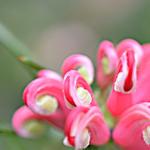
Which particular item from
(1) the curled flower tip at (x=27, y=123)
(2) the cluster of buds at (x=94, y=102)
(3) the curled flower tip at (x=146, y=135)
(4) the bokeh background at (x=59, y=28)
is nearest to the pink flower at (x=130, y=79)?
(2) the cluster of buds at (x=94, y=102)

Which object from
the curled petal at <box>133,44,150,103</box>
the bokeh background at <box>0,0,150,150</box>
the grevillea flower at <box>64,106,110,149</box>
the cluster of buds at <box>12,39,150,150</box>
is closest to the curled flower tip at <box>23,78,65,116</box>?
the cluster of buds at <box>12,39,150,150</box>

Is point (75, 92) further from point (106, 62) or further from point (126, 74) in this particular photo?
point (106, 62)

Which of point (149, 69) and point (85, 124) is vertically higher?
point (149, 69)

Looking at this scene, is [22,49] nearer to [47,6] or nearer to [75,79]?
[75,79]

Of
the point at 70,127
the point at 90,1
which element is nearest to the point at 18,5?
the point at 90,1

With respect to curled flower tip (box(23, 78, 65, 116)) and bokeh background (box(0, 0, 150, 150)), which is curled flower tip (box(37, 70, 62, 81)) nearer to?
curled flower tip (box(23, 78, 65, 116))
